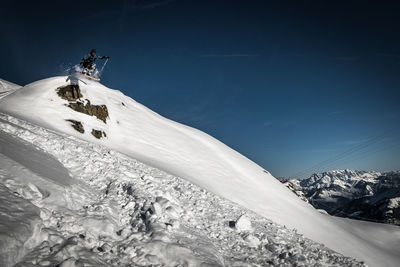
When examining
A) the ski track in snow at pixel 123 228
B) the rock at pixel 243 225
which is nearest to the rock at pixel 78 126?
the ski track in snow at pixel 123 228

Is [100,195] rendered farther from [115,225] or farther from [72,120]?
[72,120]

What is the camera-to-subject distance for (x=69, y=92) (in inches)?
967

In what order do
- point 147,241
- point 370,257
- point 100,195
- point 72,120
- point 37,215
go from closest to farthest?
point 37,215 < point 147,241 < point 100,195 < point 370,257 < point 72,120

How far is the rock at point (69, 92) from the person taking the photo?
24.1 m

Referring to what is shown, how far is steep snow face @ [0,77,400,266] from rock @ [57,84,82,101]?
70 centimetres

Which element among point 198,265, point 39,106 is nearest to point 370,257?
point 198,265

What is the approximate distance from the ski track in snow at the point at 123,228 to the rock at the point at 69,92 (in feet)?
49.1

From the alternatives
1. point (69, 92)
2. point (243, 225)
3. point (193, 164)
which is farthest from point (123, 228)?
point (69, 92)

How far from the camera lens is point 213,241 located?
707 cm

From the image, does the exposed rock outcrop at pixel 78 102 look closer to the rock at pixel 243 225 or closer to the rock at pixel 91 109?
the rock at pixel 91 109

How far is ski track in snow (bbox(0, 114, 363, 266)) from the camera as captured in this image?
4273 millimetres

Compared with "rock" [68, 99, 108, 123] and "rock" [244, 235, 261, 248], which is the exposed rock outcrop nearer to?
"rock" [68, 99, 108, 123]

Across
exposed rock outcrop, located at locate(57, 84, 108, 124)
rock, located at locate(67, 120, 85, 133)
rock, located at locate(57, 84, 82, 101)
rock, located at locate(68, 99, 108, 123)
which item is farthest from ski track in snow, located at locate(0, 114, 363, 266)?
rock, located at locate(57, 84, 82, 101)

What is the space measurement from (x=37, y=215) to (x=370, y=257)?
76.3ft
